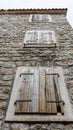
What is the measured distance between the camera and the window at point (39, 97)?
3152mm

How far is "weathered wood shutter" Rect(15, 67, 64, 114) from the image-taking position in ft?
10.7

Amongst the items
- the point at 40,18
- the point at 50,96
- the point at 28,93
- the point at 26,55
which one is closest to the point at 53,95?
the point at 50,96

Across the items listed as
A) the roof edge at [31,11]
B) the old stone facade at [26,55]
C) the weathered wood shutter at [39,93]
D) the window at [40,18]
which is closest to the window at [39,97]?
the weathered wood shutter at [39,93]

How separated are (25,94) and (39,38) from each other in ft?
11.0

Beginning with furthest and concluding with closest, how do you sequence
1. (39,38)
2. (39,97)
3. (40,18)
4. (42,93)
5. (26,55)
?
(40,18), (39,38), (26,55), (42,93), (39,97)

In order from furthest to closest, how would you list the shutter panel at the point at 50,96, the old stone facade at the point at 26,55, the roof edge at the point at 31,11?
the roof edge at the point at 31,11 → the shutter panel at the point at 50,96 → the old stone facade at the point at 26,55

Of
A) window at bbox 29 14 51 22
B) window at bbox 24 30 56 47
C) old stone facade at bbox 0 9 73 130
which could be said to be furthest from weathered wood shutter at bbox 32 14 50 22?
window at bbox 24 30 56 47

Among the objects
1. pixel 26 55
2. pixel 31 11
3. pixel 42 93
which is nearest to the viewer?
pixel 42 93

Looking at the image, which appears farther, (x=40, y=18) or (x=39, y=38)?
(x=40, y=18)

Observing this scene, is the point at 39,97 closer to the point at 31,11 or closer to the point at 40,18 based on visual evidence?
the point at 40,18

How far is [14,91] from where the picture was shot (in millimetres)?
3854

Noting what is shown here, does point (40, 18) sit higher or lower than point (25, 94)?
higher

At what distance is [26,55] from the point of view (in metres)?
5.40

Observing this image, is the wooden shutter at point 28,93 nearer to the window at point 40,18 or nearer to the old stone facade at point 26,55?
the old stone facade at point 26,55
